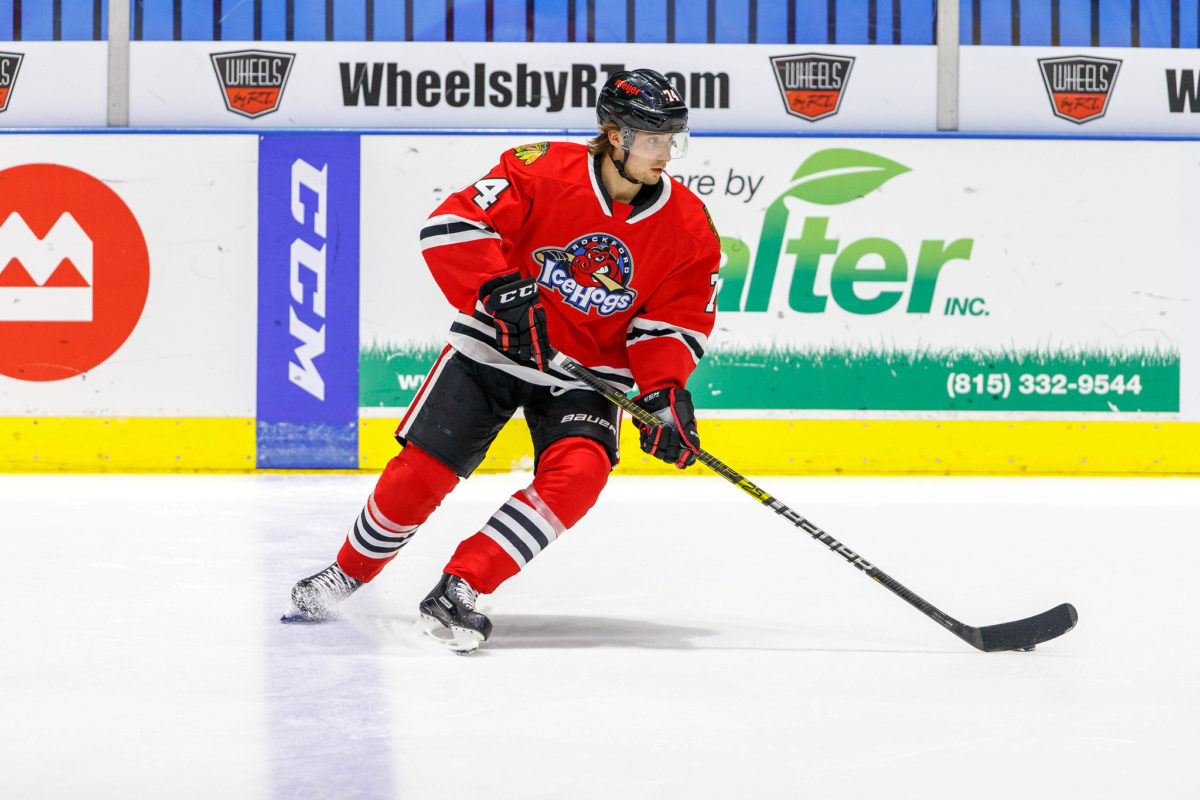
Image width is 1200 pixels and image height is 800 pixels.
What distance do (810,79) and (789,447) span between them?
161cm

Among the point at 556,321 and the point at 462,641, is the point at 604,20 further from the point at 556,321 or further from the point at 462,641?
the point at 462,641

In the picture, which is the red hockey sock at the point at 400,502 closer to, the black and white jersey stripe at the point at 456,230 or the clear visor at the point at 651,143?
the black and white jersey stripe at the point at 456,230

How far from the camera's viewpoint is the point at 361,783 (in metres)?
1.33

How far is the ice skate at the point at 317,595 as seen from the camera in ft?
7.28

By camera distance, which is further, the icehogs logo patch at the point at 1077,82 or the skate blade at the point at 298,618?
the icehogs logo patch at the point at 1077,82

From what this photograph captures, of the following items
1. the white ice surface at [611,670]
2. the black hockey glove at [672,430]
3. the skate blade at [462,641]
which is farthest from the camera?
the black hockey glove at [672,430]

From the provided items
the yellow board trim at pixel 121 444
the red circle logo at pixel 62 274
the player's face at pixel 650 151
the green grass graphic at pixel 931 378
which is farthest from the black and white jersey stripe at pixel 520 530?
the red circle logo at pixel 62 274

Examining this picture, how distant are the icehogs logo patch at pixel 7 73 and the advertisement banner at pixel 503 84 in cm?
51

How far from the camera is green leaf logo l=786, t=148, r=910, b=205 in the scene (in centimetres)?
493

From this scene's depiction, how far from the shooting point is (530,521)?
2.09 m

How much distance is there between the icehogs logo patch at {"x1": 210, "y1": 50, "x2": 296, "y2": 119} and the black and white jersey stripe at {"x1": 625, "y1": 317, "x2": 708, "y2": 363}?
132 inches

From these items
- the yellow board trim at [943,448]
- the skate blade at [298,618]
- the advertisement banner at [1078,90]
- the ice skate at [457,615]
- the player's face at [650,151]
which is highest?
the advertisement banner at [1078,90]

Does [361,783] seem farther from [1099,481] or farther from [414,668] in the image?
[1099,481]

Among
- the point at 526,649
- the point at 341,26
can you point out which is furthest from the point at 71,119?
the point at 526,649
